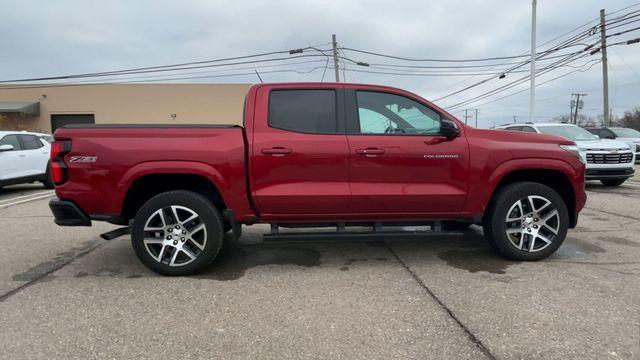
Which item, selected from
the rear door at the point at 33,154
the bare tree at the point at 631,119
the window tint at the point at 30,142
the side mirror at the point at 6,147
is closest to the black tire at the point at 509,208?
the side mirror at the point at 6,147

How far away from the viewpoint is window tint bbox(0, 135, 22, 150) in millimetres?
10895

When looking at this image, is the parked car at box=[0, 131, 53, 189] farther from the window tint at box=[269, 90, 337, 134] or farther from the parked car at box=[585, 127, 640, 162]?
the parked car at box=[585, 127, 640, 162]

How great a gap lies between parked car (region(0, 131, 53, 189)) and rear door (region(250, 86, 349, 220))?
9142 mm

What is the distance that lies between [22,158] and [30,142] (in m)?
0.67

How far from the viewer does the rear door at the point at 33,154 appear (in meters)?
11.3

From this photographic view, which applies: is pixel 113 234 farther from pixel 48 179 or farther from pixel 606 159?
pixel 606 159

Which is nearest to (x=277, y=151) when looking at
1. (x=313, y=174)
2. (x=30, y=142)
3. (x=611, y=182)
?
(x=313, y=174)

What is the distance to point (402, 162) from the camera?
14.6 feet

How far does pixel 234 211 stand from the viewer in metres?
4.38

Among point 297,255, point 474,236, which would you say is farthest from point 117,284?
point 474,236

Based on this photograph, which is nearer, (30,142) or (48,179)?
(30,142)

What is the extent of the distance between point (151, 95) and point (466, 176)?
1254 inches

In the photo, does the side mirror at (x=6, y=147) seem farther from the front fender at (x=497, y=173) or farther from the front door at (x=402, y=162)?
the front fender at (x=497, y=173)

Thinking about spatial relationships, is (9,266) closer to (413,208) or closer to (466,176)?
(413,208)
